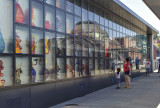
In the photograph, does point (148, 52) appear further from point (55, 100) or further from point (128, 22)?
point (55, 100)

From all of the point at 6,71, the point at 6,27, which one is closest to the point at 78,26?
the point at 6,27

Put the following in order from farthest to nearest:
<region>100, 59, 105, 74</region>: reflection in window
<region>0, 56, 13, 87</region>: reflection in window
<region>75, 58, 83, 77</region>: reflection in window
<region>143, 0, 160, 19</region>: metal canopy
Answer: <region>100, 59, 105, 74</region>: reflection in window
<region>143, 0, 160, 19</region>: metal canopy
<region>75, 58, 83, 77</region>: reflection in window
<region>0, 56, 13, 87</region>: reflection in window

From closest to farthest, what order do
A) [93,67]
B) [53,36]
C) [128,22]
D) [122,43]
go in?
[53,36]
[93,67]
[122,43]
[128,22]

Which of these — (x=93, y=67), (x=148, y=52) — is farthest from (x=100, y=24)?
(x=148, y=52)

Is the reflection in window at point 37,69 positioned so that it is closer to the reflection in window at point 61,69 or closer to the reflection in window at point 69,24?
the reflection in window at point 61,69

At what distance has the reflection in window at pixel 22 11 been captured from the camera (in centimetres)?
805

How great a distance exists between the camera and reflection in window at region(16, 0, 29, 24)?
317 inches

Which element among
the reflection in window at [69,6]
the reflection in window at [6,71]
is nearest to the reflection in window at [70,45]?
the reflection in window at [69,6]

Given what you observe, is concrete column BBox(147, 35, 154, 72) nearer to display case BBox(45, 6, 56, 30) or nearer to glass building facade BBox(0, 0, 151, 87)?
glass building facade BBox(0, 0, 151, 87)

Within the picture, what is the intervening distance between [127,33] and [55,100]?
1455cm

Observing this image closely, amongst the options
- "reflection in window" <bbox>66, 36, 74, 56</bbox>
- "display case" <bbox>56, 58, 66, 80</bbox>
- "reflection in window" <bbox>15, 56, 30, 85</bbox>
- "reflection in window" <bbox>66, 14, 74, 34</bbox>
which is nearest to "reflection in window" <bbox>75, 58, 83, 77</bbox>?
"reflection in window" <bbox>66, 36, 74, 56</bbox>

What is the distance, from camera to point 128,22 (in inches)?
886

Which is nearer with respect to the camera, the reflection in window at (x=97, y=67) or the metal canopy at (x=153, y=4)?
the metal canopy at (x=153, y=4)

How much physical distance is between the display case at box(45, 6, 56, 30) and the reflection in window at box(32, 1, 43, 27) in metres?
0.37
